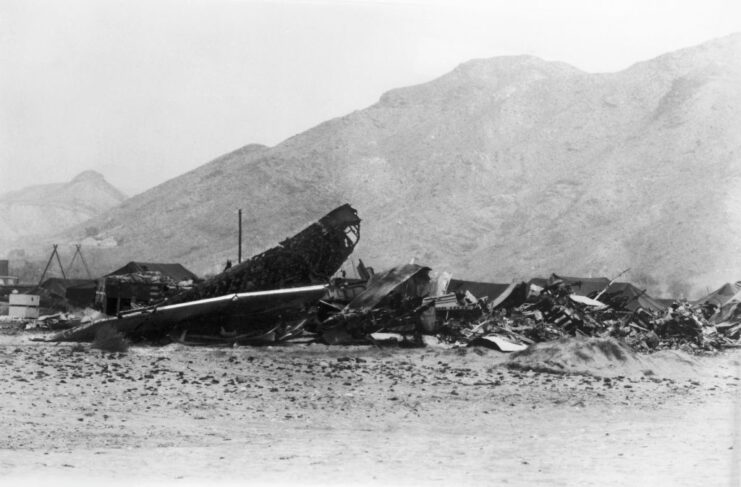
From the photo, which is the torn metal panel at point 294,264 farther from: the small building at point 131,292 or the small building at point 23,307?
the small building at point 23,307

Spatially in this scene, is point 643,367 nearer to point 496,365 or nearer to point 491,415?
point 496,365

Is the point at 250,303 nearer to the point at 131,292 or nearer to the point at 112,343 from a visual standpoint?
the point at 112,343

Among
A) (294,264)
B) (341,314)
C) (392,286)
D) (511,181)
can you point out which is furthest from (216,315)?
(511,181)

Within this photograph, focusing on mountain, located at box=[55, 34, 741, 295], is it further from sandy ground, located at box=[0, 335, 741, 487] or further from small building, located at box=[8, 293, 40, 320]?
sandy ground, located at box=[0, 335, 741, 487]

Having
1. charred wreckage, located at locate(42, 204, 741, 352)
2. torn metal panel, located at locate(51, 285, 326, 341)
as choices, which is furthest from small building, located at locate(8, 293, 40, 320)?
torn metal panel, located at locate(51, 285, 326, 341)

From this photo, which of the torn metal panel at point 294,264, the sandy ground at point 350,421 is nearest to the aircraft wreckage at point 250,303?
the torn metal panel at point 294,264

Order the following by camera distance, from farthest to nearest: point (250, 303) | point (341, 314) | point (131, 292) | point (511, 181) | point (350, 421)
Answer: point (511, 181) → point (131, 292) → point (341, 314) → point (250, 303) → point (350, 421)
